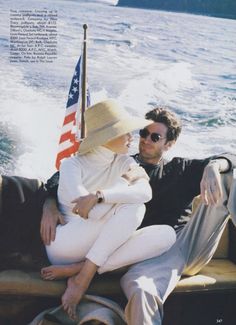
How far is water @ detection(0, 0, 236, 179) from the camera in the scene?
8.64 meters

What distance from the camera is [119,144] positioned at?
5.87 feet

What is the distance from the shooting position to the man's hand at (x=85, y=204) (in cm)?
164

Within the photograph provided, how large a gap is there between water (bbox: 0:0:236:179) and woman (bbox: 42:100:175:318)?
19.3 feet

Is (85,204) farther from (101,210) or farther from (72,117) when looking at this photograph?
(72,117)

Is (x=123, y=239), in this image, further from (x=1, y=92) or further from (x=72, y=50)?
(x=72, y=50)

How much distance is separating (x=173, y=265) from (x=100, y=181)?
35cm

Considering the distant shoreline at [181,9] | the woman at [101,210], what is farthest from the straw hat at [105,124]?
the distant shoreline at [181,9]

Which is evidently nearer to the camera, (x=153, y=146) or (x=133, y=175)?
(x=133, y=175)

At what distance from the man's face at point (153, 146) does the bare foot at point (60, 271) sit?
1.95 ft

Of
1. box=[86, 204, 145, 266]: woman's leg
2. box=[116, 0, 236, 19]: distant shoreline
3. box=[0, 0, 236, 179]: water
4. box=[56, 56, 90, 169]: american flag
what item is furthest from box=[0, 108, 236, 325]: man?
box=[116, 0, 236, 19]: distant shoreline

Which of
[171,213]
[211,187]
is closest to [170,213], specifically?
[171,213]

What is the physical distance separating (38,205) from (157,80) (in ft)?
29.9

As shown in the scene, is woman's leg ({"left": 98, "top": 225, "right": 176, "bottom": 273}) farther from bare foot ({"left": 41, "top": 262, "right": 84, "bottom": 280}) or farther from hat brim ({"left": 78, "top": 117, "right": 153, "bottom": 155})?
hat brim ({"left": 78, "top": 117, "right": 153, "bottom": 155})

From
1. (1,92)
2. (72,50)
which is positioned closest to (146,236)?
(1,92)
